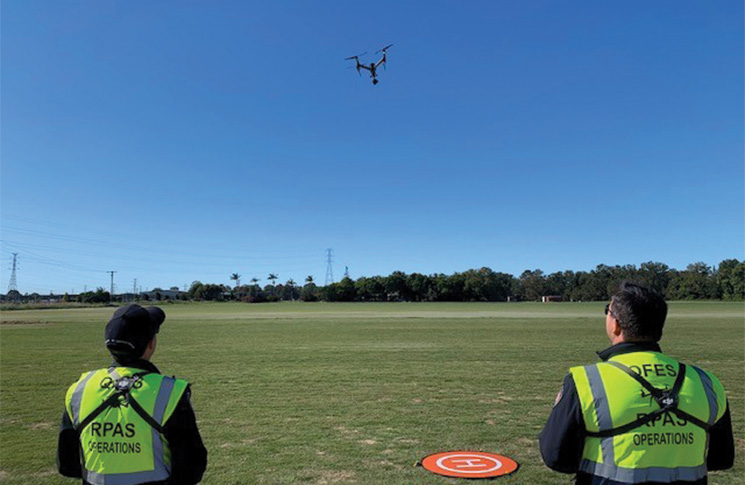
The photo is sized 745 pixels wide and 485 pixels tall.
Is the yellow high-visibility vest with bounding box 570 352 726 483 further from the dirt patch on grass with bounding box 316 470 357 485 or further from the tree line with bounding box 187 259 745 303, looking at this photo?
the tree line with bounding box 187 259 745 303

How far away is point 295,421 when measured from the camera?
899cm

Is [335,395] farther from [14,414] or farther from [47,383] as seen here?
[47,383]

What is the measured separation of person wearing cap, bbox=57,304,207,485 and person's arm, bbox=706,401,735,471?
3061 millimetres

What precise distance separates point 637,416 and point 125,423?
288cm

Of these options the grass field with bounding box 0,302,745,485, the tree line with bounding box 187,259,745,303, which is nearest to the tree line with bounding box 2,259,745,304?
the tree line with bounding box 187,259,745,303

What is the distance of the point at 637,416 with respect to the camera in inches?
102

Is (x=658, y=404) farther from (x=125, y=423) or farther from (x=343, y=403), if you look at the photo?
(x=343, y=403)

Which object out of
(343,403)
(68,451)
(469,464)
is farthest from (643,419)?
(343,403)

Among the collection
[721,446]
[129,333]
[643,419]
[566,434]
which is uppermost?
[129,333]

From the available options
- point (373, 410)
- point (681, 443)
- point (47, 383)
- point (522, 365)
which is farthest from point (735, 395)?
point (47, 383)

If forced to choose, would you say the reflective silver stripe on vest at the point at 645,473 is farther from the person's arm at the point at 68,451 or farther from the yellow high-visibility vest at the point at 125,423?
the person's arm at the point at 68,451

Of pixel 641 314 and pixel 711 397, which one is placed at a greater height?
pixel 641 314

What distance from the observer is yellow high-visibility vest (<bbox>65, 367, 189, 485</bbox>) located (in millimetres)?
2807

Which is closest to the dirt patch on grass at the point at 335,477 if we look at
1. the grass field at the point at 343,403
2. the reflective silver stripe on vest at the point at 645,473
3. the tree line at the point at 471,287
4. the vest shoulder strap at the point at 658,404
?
the grass field at the point at 343,403
